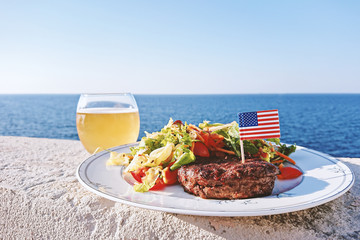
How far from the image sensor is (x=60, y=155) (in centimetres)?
359

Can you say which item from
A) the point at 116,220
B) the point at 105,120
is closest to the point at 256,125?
the point at 116,220

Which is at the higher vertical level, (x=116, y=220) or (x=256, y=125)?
(x=256, y=125)

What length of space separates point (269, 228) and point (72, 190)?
1.58 meters

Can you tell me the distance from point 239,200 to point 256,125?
0.81 metres

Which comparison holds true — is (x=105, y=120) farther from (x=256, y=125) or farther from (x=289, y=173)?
(x=289, y=173)

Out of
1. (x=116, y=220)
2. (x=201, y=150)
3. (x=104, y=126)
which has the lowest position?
(x=116, y=220)

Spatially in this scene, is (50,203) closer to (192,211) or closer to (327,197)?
(192,211)

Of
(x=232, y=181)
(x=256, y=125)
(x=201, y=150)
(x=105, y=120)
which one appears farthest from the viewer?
(x=105, y=120)

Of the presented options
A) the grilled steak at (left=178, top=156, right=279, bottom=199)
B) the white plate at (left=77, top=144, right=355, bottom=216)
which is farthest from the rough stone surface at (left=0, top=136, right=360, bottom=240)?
the grilled steak at (left=178, top=156, right=279, bottom=199)

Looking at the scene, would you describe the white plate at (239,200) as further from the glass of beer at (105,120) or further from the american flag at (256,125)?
the glass of beer at (105,120)

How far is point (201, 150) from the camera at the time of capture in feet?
8.43

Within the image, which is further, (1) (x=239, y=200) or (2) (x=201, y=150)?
(2) (x=201, y=150)

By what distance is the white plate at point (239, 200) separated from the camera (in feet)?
4.97

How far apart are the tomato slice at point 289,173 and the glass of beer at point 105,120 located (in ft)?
5.92
